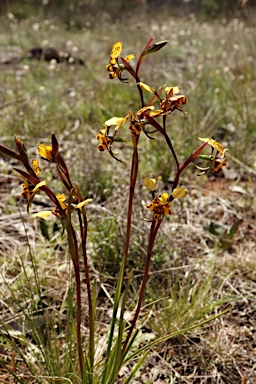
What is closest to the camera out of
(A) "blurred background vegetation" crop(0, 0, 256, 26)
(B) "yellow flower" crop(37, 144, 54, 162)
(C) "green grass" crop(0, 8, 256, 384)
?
(B) "yellow flower" crop(37, 144, 54, 162)

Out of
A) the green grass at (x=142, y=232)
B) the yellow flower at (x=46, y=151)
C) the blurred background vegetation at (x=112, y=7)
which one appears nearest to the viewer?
the yellow flower at (x=46, y=151)

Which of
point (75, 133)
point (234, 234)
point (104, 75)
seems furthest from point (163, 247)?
point (104, 75)

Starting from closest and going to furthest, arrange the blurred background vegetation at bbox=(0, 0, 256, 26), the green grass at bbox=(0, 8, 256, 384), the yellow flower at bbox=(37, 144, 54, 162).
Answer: the yellow flower at bbox=(37, 144, 54, 162), the green grass at bbox=(0, 8, 256, 384), the blurred background vegetation at bbox=(0, 0, 256, 26)

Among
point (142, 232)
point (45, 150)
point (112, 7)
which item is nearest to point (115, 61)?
point (45, 150)

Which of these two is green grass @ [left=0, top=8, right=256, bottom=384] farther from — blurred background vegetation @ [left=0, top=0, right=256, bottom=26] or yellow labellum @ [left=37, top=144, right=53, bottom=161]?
blurred background vegetation @ [left=0, top=0, right=256, bottom=26]

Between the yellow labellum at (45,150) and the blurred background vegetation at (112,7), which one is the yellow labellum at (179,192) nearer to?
the yellow labellum at (45,150)

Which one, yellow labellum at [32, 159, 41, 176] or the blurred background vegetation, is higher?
the blurred background vegetation

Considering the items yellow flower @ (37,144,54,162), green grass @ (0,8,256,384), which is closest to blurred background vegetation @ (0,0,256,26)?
green grass @ (0,8,256,384)

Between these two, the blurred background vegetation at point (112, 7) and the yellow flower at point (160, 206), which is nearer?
the yellow flower at point (160, 206)

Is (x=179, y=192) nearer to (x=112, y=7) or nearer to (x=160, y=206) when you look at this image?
(x=160, y=206)

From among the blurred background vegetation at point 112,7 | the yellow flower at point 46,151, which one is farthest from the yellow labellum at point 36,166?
the blurred background vegetation at point 112,7

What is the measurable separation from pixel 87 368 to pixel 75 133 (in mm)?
2291

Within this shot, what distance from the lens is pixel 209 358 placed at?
63.1 inches

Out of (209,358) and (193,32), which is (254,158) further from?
(193,32)
